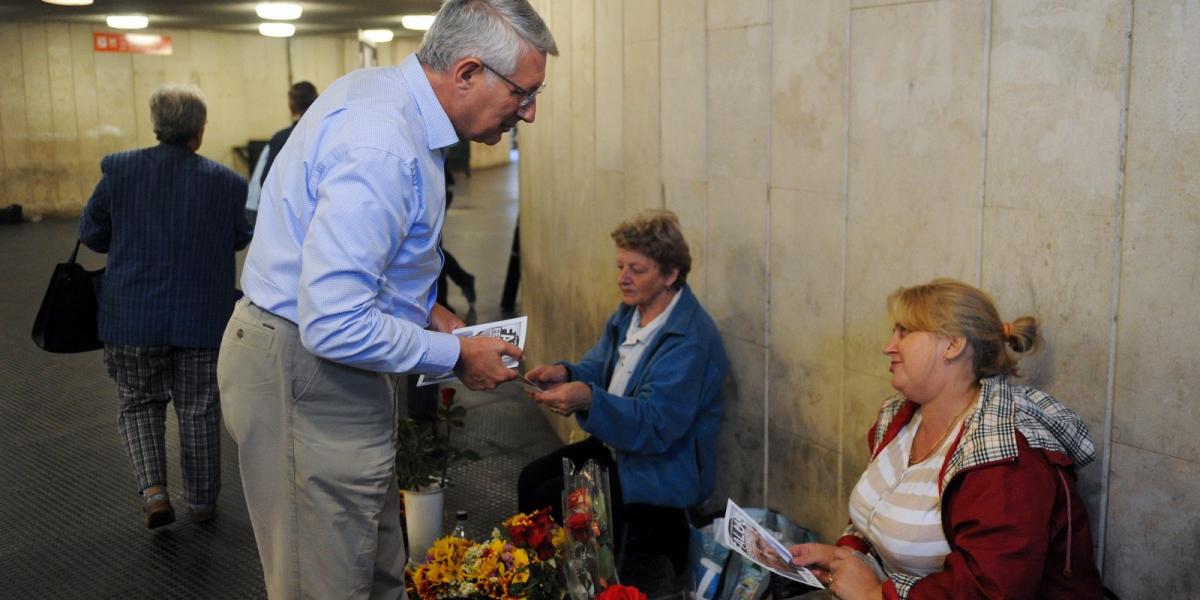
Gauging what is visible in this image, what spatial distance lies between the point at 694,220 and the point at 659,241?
396 millimetres

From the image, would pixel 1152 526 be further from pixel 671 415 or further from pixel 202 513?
pixel 202 513

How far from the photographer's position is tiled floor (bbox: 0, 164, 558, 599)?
3.85 metres

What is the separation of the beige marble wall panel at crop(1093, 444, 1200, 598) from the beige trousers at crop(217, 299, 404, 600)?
57.4 inches

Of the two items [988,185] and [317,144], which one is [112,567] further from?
[988,185]

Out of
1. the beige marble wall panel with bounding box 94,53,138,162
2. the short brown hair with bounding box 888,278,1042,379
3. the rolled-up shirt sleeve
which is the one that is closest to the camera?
the rolled-up shirt sleeve

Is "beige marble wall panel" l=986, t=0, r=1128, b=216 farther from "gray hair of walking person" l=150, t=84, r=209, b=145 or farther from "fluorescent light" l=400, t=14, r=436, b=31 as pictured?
"fluorescent light" l=400, t=14, r=436, b=31

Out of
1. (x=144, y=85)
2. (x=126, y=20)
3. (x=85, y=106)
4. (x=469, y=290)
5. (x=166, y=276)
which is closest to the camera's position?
(x=166, y=276)

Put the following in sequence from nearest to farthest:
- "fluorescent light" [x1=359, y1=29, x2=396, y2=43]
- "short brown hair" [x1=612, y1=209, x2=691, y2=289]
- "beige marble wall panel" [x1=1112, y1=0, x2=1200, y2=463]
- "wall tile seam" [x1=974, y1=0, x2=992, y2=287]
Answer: "beige marble wall panel" [x1=1112, y1=0, x2=1200, y2=463] → "wall tile seam" [x1=974, y1=0, x2=992, y2=287] → "short brown hair" [x1=612, y1=209, x2=691, y2=289] → "fluorescent light" [x1=359, y1=29, x2=396, y2=43]

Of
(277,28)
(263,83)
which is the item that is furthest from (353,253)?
(263,83)

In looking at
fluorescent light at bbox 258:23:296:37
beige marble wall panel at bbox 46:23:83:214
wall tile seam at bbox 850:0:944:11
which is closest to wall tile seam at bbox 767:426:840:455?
wall tile seam at bbox 850:0:944:11

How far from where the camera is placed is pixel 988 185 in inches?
95.3

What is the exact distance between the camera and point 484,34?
2068 mm

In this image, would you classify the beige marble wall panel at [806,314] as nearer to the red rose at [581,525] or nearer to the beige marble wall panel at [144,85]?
the red rose at [581,525]

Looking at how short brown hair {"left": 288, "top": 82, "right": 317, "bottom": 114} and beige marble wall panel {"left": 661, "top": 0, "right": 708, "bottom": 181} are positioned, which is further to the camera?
short brown hair {"left": 288, "top": 82, "right": 317, "bottom": 114}
